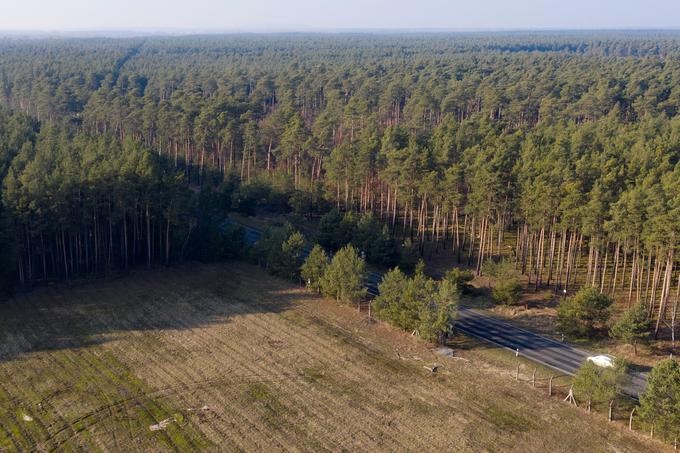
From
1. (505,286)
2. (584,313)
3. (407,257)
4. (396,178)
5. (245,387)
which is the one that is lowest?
(245,387)

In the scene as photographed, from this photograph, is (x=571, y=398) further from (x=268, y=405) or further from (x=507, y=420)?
(x=268, y=405)

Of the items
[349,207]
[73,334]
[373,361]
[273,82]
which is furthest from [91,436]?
[273,82]

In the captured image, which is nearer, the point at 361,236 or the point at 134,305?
the point at 134,305

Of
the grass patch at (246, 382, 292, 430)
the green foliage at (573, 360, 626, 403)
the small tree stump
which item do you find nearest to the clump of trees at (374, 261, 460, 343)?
the small tree stump

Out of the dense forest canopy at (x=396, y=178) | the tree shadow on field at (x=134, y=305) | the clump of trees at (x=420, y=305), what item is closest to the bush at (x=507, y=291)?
the dense forest canopy at (x=396, y=178)

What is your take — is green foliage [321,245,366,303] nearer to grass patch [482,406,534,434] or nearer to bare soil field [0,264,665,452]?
bare soil field [0,264,665,452]

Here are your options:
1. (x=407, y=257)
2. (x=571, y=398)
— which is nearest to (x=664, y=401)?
(x=571, y=398)

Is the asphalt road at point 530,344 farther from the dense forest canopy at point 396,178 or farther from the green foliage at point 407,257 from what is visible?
the green foliage at point 407,257
